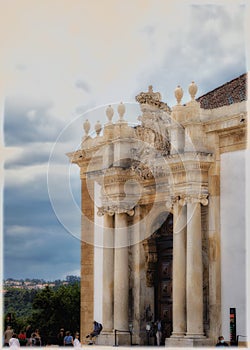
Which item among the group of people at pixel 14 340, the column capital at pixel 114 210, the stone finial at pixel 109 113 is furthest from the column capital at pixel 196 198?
the group of people at pixel 14 340

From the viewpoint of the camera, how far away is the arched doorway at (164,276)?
2580 cm

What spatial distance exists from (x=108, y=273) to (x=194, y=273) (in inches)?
158

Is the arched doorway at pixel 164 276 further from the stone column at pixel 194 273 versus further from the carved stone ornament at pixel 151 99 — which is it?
the carved stone ornament at pixel 151 99

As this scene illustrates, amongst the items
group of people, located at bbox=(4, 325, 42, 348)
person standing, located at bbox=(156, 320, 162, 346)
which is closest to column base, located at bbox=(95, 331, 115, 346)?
person standing, located at bbox=(156, 320, 162, 346)

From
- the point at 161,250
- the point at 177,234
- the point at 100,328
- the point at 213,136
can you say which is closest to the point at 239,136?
the point at 213,136

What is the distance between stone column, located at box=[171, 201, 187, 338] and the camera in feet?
77.3

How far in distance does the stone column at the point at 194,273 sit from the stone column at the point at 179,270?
348 mm

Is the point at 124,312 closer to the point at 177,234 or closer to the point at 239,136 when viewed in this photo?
the point at 177,234

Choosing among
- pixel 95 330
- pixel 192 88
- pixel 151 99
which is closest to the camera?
pixel 192 88

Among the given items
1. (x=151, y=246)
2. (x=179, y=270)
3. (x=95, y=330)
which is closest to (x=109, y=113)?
(x=151, y=246)

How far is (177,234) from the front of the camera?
23922 millimetres

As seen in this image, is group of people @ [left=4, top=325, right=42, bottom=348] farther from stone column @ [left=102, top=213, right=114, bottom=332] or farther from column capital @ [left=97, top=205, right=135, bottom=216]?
column capital @ [left=97, top=205, right=135, bottom=216]

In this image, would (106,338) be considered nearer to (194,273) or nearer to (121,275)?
(121,275)

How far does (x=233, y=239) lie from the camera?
22.8m
